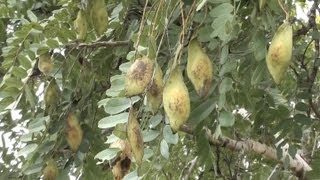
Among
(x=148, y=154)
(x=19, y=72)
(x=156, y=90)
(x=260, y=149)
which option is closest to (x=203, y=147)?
(x=148, y=154)

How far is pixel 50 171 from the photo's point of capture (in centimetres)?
135

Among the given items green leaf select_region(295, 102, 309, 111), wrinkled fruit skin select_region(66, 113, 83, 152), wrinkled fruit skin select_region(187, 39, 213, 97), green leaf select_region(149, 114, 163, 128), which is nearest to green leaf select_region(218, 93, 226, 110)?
green leaf select_region(149, 114, 163, 128)

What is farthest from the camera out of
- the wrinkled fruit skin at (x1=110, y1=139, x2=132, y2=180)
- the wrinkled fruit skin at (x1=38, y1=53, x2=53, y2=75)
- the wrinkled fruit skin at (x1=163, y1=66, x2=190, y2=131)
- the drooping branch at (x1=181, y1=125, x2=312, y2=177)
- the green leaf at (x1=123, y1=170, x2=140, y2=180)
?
the drooping branch at (x1=181, y1=125, x2=312, y2=177)

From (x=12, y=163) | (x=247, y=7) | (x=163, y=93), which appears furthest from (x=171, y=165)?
(x=163, y=93)

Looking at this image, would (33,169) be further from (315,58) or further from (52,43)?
(315,58)

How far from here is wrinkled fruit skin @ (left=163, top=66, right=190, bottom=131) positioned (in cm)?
81

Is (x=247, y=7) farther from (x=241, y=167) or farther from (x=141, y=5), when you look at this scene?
(x=241, y=167)

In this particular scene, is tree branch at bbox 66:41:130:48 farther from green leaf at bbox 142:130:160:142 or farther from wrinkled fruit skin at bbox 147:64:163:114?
wrinkled fruit skin at bbox 147:64:163:114

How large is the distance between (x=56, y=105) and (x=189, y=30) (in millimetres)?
442

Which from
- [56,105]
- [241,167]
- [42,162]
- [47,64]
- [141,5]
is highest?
[141,5]

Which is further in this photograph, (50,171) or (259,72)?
(50,171)

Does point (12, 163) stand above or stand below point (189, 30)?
below

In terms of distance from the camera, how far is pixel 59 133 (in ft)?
4.66

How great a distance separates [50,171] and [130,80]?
0.57 m
